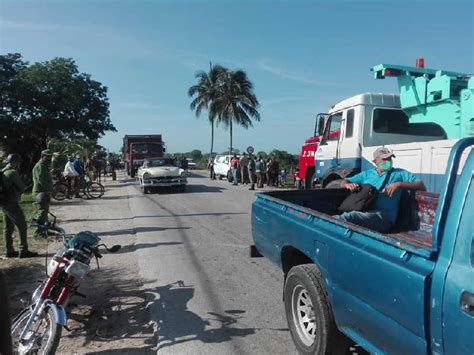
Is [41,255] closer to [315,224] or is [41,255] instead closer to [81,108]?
[315,224]

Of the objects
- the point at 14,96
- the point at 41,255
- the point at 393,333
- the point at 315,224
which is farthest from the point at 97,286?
the point at 14,96

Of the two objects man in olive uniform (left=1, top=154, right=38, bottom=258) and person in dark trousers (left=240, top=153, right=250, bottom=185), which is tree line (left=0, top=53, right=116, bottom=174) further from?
man in olive uniform (left=1, top=154, right=38, bottom=258)

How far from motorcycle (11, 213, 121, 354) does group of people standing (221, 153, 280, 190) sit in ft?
57.3

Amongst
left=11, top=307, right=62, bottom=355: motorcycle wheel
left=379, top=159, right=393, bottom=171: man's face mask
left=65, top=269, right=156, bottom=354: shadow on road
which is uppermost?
left=379, top=159, right=393, bottom=171: man's face mask

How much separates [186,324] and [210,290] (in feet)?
3.57

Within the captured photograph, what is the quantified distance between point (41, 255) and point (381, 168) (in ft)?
18.5

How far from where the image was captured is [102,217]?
12.1 metres

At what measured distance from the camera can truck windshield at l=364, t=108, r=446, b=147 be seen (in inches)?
341

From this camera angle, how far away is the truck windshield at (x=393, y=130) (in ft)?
28.5

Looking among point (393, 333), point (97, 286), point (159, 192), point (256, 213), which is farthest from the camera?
point (159, 192)

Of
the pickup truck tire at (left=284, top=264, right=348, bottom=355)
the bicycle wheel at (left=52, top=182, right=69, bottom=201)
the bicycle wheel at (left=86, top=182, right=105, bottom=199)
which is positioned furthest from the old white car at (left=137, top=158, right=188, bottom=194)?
the pickup truck tire at (left=284, top=264, right=348, bottom=355)

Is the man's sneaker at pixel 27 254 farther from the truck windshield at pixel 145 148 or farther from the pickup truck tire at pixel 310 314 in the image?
the truck windshield at pixel 145 148

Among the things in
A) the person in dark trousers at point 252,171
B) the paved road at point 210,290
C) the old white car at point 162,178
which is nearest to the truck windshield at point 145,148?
the person in dark trousers at point 252,171

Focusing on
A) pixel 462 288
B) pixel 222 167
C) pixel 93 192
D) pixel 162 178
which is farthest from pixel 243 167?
pixel 462 288
